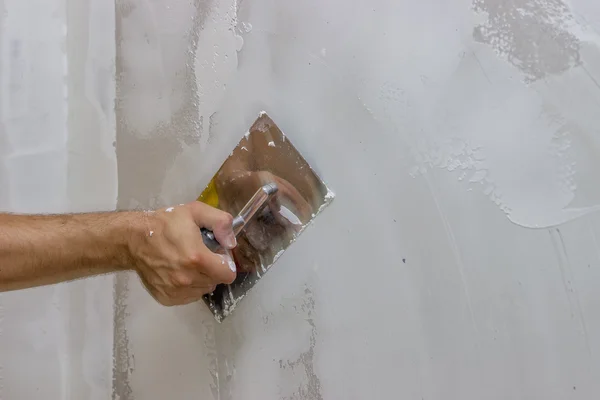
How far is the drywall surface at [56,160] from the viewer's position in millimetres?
1164

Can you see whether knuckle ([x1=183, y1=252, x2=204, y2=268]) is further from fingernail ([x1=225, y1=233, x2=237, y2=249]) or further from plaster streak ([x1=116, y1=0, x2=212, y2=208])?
plaster streak ([x1=116, y1=0, x2=212, y2=208])

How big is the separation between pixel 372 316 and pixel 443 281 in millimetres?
135

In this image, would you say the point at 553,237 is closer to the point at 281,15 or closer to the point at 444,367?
the point at 444,367

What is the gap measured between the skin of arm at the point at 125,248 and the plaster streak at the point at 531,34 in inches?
18.5

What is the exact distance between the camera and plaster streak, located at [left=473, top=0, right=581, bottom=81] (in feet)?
1.81

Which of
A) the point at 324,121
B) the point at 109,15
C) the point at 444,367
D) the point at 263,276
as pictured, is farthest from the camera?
the point at 109,15

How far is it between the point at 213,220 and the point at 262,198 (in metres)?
0.10

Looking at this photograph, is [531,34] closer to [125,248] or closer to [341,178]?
[341,178]

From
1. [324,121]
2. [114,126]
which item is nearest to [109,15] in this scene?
[114,126]

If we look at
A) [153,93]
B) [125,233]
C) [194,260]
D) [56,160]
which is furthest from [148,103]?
[194,260]

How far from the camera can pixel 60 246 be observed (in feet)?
2.74

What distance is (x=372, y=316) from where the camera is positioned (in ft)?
2.49

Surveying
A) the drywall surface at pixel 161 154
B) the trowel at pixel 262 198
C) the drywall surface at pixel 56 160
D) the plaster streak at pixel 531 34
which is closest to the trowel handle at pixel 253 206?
the trowel at pixel 262 198

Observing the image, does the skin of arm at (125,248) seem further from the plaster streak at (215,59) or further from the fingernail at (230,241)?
the plaster streak at (215,59)
